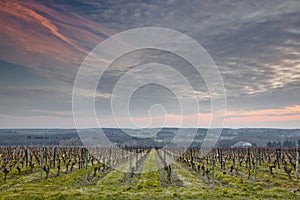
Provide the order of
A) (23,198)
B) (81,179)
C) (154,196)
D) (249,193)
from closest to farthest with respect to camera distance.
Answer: (23,198), (154,196), (249,193), (81,179)

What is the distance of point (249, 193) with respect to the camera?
15484 mm

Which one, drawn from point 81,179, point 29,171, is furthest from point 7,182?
point 29,171

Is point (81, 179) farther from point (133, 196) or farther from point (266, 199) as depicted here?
point (266, 199)

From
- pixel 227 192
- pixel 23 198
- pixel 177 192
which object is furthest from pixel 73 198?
pixel 227 192

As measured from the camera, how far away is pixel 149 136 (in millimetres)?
168875

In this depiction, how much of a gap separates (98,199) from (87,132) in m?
158

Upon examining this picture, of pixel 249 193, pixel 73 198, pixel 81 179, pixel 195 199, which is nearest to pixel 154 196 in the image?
pixel 195 199

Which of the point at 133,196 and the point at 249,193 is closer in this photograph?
the point at 133,196

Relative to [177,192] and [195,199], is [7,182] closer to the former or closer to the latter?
[177,192]

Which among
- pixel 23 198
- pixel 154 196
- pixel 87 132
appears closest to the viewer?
pixel 23 198

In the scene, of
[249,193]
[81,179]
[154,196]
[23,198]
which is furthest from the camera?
[81,179]

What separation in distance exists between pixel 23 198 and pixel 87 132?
158 m

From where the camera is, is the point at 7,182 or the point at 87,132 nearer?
the point at 7,182

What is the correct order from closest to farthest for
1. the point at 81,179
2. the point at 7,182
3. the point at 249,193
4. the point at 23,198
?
1. the point at 23,198
2. the point at 249,193
3. the point at 7,182
4. the point at 81,179
